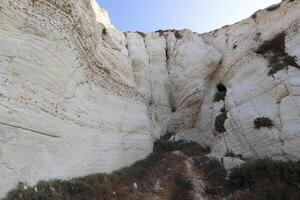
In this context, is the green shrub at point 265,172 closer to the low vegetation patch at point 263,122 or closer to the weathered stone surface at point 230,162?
the weathered stone surface at point 230,162

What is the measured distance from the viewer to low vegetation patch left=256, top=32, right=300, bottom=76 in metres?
17.6

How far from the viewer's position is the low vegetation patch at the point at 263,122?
16266 millimetres

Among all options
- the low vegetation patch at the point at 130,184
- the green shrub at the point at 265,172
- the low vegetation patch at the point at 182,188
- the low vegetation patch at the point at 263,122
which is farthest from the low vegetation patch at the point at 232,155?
the low vegetation patch at the point at 182,188

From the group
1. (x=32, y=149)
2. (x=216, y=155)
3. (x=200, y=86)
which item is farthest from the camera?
(x=200, y=86)

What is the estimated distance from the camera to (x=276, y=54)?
63.2 feet

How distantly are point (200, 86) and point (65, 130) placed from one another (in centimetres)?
1508

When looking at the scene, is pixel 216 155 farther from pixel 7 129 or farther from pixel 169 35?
pixel 169 35

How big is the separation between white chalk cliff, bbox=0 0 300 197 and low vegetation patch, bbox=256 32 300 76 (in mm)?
83

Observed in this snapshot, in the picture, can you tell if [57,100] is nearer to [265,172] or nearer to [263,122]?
[265,172]

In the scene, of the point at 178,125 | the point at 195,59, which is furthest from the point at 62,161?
the point at 195,59

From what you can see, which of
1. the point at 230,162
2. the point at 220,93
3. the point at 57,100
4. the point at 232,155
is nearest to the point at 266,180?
the point at 230,162

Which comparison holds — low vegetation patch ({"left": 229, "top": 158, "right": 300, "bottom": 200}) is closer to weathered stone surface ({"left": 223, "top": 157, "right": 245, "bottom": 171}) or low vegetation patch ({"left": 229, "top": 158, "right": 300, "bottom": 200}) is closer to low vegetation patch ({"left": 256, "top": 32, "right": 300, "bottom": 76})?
weathered stone surface ({"left": 223, "top": 157, "right": 245, "bottom": 171})

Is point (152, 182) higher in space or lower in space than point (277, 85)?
lower

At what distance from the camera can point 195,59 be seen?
1089 inches
